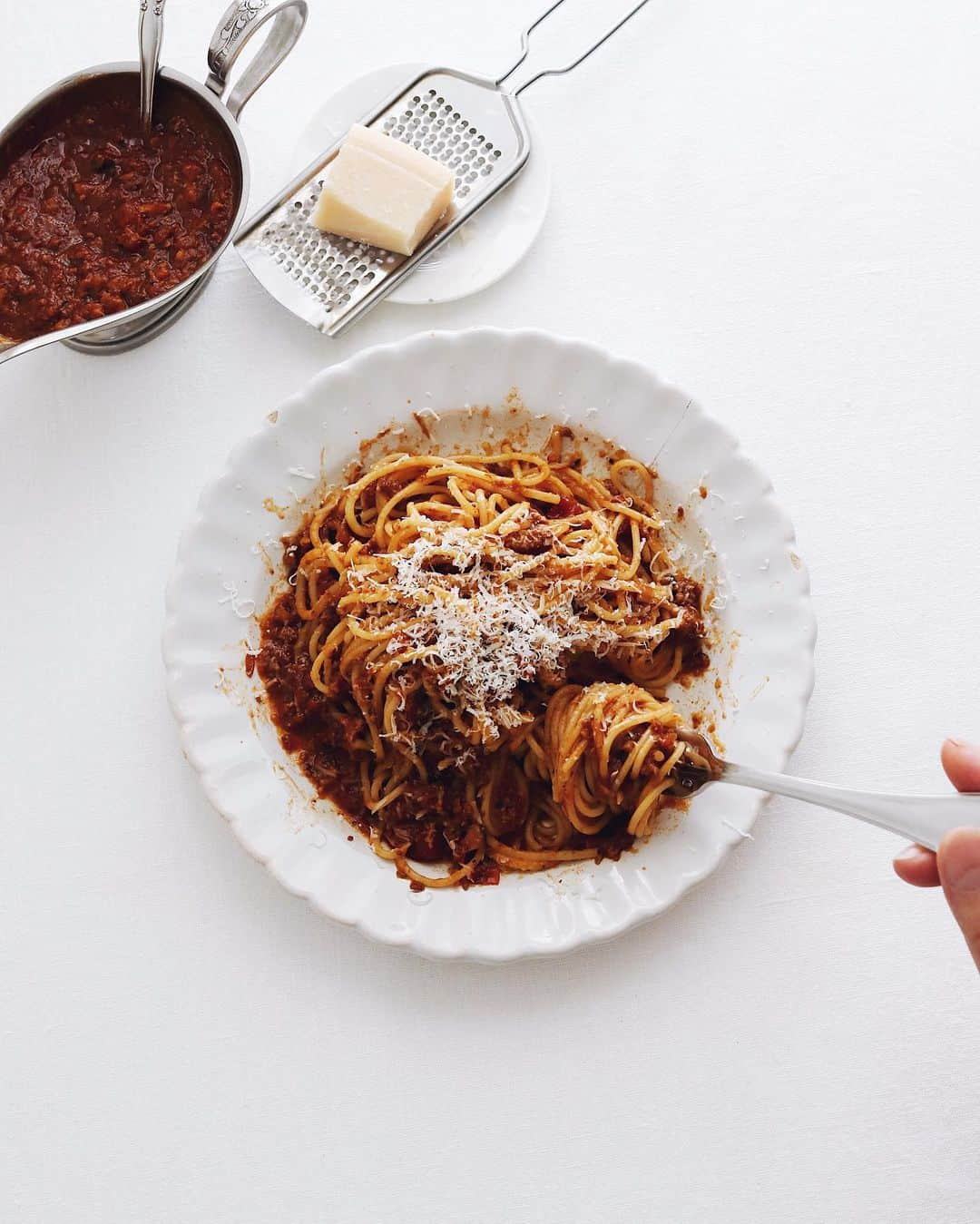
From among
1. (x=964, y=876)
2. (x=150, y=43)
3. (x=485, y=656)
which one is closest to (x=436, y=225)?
(x=150, y=43)

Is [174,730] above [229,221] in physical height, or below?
below

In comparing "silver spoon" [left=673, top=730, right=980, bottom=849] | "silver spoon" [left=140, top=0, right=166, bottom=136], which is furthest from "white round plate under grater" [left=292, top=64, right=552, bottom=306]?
"silver spoon" [left=673, top=730, right=980, bottom=849]

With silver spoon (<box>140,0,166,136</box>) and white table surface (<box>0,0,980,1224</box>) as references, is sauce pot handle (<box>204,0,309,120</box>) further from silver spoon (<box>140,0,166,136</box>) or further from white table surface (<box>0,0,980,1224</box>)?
white table surface (<box>0,0,980,1224</box>)

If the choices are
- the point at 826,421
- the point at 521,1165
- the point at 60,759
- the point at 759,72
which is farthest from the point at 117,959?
the point at 759,72

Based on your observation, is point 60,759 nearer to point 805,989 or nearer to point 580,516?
point 580,516

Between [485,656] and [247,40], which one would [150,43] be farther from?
[485,656]

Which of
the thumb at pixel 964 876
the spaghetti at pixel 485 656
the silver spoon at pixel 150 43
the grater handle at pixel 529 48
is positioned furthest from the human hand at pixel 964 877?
the silver spoon at pixel 150 43

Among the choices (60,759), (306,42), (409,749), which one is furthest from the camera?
(306,42)
